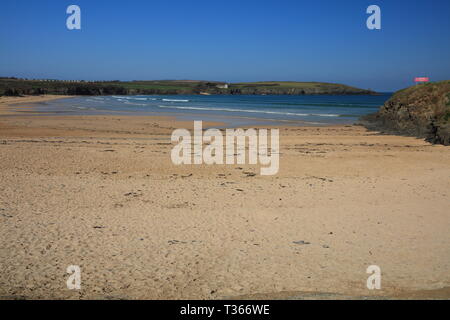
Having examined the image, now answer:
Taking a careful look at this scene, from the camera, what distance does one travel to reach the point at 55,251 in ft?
21.9

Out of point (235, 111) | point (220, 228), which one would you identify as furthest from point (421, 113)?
point (235, 111)

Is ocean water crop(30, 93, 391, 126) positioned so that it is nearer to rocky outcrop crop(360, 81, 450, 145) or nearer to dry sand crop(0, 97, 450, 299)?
rocky outcrop crop(360, 81, 450, 145)

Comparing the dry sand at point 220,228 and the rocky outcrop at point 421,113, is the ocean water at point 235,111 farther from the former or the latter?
the dry sand at point 220,228

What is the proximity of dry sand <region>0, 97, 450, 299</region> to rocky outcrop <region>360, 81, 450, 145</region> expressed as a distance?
5.68 m

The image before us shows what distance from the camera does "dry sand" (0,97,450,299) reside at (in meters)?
5.75

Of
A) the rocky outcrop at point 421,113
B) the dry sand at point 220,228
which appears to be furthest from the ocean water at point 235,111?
the dry sand at point 220,228

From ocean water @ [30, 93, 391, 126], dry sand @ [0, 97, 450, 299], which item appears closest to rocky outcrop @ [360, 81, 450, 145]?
dry sand @ [0, 97, 450, 299]

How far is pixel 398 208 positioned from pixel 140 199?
602 cm

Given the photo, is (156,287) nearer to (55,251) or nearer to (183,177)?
(55,251)

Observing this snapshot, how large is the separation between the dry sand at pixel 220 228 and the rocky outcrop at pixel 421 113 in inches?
223

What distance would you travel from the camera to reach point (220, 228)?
315 inches

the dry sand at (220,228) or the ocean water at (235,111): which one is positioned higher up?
the ocean water at (235,111)

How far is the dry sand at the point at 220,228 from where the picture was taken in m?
5.75
